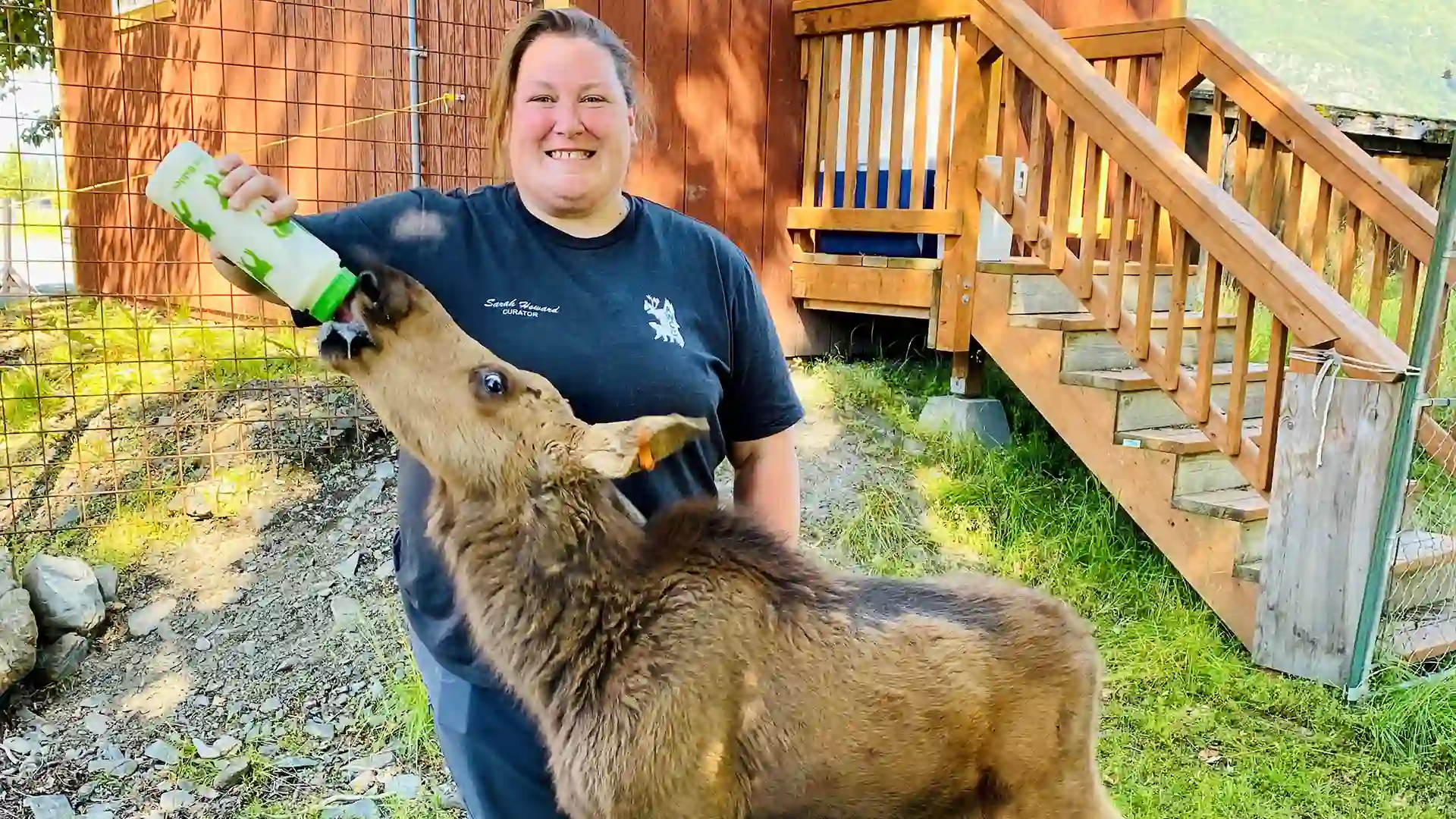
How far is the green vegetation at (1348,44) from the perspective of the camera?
68.0 feet

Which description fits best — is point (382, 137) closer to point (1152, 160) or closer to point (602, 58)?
point (1152, 160)

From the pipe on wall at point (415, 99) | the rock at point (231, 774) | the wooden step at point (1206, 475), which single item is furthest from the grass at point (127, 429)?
the wooden step at point (1206, 475)

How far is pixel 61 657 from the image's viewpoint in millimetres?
5016

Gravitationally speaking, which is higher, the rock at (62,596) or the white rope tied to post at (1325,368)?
the white rope tied to post at (1325,368)

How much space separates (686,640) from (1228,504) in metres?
4.08

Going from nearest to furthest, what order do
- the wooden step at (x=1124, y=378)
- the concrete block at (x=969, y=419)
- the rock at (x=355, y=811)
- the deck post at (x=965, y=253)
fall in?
the rock at (x=355, y=811), the wooden step at (x=1124, y=378), the deck post at (x=965, y=253), the concrete block at (x=969, y=419)

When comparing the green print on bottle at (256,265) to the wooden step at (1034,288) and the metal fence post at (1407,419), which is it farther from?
the wooden step at (1034,288)

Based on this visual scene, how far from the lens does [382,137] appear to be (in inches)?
305

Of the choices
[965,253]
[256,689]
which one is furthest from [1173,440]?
[256,689]

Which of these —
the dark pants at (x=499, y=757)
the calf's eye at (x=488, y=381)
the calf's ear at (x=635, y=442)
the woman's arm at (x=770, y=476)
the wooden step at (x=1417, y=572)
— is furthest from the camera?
the wooden step at (x=1417, y=572)

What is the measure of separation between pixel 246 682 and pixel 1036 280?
4.80 m

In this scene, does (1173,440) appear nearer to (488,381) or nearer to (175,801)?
(488,381)

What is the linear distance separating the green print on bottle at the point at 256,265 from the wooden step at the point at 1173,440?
4.68 m

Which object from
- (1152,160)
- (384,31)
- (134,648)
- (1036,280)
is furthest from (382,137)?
(1152,160)
